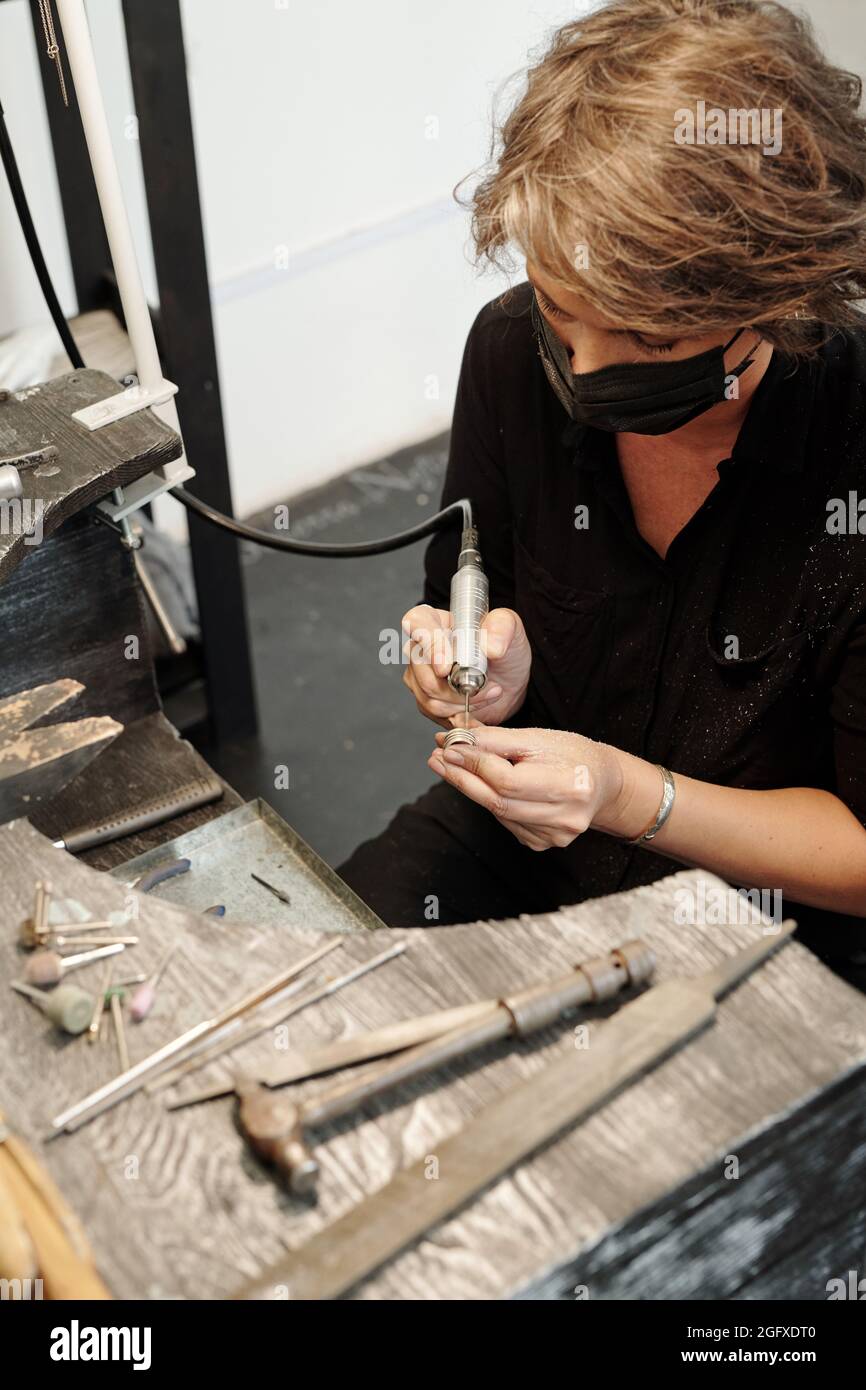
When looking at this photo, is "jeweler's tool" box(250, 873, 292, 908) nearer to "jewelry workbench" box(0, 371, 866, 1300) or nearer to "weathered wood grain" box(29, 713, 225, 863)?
"weathered wood grain" box(29, 713, 225, 863)

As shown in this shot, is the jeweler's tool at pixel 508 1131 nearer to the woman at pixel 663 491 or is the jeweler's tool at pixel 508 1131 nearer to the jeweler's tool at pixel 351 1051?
the jeweler's tool at pixel 351 1051

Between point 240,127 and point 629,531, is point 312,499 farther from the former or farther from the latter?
point 629,531

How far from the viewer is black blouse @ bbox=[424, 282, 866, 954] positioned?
4.66ft

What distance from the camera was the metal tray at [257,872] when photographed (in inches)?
54.4

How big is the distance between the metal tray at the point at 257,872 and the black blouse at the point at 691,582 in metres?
0.40

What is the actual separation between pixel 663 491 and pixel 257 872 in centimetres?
63

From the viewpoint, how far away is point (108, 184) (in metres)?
1.40

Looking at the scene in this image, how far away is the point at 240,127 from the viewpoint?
296cm

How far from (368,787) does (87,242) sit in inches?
46.7

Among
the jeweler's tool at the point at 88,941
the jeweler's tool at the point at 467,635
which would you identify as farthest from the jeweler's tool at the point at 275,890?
the jeweler's tool at the point at 88,941

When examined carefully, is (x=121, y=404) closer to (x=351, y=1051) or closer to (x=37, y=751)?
(x=37, y=751)

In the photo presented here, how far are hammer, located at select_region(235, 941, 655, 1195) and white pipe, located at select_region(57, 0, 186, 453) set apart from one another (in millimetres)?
828

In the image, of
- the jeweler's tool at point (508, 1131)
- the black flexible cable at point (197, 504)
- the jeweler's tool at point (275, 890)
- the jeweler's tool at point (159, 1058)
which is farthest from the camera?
the black flexible cable at point (197, 504)

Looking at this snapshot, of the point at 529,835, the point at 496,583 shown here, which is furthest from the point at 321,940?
the point at 496,583
